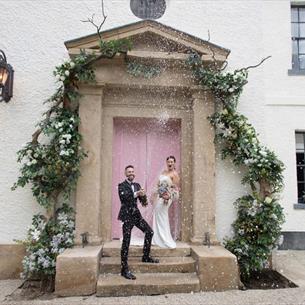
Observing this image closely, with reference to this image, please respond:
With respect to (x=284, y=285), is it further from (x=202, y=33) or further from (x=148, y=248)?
(x=202, y=33)

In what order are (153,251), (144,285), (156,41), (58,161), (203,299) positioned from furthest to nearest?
1. (156,41)
2. (153,251)
3. (58,161)
4. (144,285)
5. (203,299)

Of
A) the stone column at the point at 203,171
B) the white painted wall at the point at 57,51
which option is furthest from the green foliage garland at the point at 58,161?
the stone column at the point at 203,171

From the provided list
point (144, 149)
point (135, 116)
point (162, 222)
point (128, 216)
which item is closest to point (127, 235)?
point (128, 216)

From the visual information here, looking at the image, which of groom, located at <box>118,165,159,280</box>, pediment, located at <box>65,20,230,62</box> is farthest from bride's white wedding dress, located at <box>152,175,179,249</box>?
pediment, located at <box>65,20,230,62</box>

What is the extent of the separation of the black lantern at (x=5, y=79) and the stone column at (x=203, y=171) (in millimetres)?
3591

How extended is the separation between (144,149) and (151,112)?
0.82 m

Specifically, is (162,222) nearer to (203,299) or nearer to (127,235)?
(127,235)

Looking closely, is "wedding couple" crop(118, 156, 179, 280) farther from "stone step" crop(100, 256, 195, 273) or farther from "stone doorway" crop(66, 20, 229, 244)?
"stone doorway" crop(66, 20, 229, 244)

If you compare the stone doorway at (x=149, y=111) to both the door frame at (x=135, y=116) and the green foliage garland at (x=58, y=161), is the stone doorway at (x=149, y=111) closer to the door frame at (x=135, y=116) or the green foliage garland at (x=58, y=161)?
the door frame at (x=135, y=116)

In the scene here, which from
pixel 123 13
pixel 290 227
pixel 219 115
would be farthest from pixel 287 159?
pixel 123 13

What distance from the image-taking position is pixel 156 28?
6.33 meters

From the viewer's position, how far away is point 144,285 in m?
5.04

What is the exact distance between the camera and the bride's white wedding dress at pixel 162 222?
6137 millimetres

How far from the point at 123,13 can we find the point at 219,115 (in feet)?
9.63
